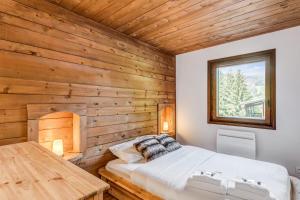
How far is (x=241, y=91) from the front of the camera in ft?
10.2

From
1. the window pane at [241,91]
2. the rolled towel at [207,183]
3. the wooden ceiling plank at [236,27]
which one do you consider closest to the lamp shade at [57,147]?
the rolled towel at [207,183]

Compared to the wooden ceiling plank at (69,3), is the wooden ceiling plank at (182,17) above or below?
below

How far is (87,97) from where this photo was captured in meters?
2.29

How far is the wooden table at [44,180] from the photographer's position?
0.67 metres

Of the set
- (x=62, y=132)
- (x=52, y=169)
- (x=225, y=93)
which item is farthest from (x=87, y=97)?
(x=225, y=93)

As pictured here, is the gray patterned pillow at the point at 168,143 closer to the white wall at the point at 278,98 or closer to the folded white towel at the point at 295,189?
the white wall at the point at 278,98

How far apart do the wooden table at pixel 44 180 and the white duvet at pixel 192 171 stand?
1.11 m

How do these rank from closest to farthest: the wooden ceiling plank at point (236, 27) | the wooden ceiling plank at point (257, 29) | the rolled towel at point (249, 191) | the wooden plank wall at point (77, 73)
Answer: the rolled towel at point (249, 191) < the wooden plank wall at point (77, 73) < the wooden ceiling plank at point (236, 27) < the wooden ceiling plank at point (257, 29)

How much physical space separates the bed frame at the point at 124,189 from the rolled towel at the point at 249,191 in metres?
0.73

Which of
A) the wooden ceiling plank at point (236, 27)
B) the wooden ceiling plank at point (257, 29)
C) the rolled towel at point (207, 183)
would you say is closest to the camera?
the rolled towel at point (207, 183)

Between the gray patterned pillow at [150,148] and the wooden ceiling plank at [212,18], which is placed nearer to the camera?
the wooden ceiling plank at [212,18]

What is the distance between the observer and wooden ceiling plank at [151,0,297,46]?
1996 mm

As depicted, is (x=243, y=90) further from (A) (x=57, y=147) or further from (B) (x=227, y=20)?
(A) (x=57, y=147)

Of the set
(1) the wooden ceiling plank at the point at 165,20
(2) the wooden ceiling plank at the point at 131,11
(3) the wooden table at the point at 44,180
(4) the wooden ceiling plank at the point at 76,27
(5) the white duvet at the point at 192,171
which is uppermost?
(2) the wooden ceiling plank at the point at 131,11
